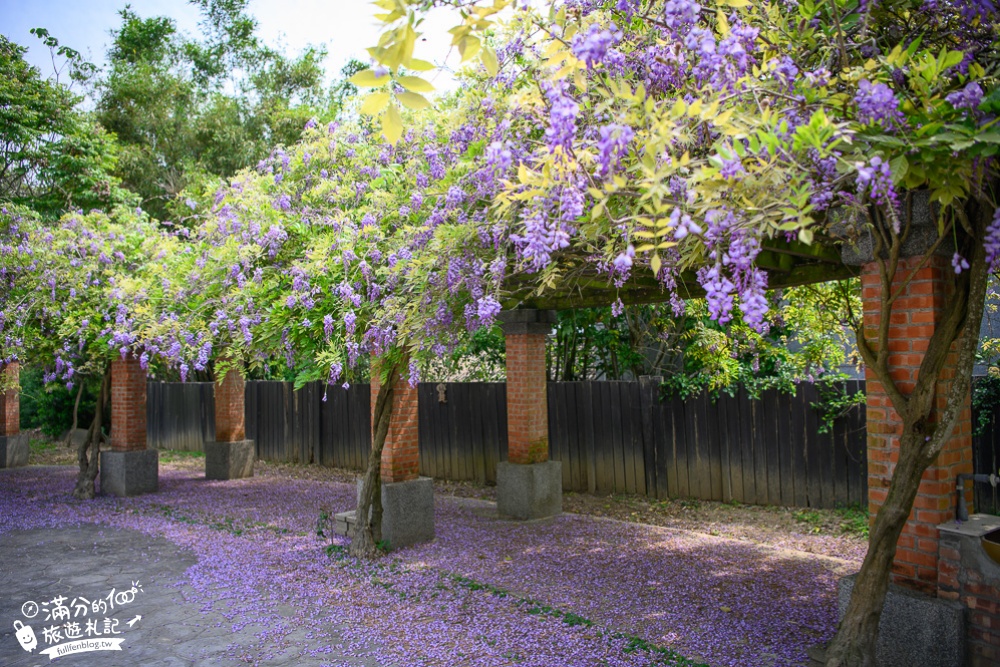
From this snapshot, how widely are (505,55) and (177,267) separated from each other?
632 cm

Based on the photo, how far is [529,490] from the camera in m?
9.81

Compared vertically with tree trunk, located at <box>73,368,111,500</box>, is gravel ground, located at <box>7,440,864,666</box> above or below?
below

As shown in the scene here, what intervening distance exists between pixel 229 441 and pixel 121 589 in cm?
797

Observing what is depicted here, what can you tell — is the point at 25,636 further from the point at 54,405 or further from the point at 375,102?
the point at 54,405

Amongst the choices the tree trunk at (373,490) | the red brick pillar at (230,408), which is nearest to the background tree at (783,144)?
the tree trunk at (373,490)

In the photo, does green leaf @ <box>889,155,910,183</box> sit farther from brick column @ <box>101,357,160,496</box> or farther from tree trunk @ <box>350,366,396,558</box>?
brick column @ <box>101,357,160,496</box>

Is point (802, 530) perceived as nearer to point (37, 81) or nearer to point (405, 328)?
point (405, 328)

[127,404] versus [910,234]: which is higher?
[910,234]

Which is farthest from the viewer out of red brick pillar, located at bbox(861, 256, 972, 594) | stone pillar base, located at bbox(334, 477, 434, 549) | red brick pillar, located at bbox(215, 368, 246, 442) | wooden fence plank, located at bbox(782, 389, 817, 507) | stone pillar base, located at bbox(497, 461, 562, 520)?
red brick pillar, located at bbox(215, 368, 246, 442)

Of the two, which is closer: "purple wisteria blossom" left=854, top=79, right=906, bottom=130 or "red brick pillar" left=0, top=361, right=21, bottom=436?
"purple wisteria blossom" left=854, top=79, right=906, bottom=130

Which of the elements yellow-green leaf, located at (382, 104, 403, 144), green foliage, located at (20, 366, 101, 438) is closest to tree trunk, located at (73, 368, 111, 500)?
green foliage, located at (20, 366, 101, 438)

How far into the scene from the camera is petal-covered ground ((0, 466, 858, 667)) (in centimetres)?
537

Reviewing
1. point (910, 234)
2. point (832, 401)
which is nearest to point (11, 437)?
point (832, 401)

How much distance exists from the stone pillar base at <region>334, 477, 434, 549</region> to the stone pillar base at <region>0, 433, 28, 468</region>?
12487 mm
